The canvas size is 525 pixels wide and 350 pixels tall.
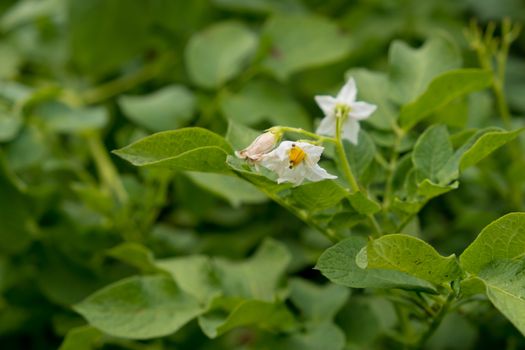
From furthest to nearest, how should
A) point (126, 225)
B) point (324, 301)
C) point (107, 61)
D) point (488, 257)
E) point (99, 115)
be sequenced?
point (107, 61) → point (99, 115) → point (126, 225) → point (324, 301) → point (488, 257)

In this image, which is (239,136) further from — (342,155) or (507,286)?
(507,286)

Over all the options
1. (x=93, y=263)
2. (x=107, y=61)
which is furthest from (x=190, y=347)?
(x=107, y=61)

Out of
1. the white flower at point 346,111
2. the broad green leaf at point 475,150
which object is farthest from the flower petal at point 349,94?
the broad green leaf at point 475,150

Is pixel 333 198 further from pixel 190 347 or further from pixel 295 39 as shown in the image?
pixel 295 39

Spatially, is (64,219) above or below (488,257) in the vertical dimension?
below

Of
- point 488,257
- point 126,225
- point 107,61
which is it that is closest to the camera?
point 488,257

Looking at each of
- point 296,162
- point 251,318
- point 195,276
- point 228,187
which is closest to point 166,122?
point 228,187

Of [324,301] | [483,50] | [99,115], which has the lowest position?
[324,301]

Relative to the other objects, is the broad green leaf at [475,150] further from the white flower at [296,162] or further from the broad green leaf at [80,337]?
the broad green leaf at [80,337]

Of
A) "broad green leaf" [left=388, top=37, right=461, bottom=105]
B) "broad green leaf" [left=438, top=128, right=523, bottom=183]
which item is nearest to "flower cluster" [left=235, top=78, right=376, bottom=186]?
"broad green leaf" [left=438, top=128, right=523, bottom=183]
